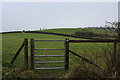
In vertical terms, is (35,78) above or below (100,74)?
below

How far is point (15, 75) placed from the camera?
21.4 feet

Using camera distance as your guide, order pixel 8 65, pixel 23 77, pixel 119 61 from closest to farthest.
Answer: pixel 119 61 → pixel 23 77 → pixel 8 65

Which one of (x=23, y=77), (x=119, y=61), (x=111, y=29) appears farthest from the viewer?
(x=23, y=77)

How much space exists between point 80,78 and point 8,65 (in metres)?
4.53

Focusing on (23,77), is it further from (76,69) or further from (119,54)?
(119,54)

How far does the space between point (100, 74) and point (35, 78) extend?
272 cm

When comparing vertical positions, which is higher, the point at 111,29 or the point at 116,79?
the point at 111,29

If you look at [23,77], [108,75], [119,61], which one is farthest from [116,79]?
[23,77]

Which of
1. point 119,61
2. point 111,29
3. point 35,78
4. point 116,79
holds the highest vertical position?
point 111,29

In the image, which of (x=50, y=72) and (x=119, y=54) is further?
(x=50, y=72)

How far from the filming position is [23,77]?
6.39 m

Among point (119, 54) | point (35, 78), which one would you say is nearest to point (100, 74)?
point (119, 54)

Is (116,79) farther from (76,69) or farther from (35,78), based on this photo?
(35,78)

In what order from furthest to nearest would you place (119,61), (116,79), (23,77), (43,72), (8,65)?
1. (8,65)
2. (43,72)
3. (23,77)
4. (119,61)
5. (116,79)
